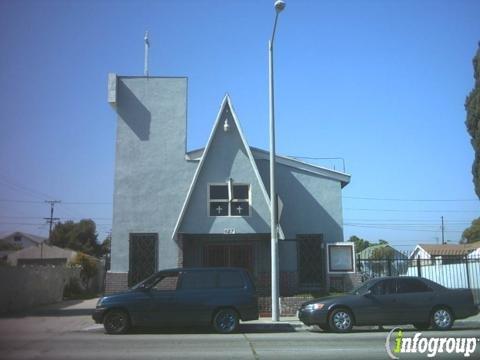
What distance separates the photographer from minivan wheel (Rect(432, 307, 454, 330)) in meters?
14.9

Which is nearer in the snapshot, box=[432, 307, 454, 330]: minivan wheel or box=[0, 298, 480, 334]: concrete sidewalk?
box=[432, 307, 454, 330]: minivan wheel

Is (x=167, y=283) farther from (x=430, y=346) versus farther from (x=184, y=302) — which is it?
(x=430, y=346)

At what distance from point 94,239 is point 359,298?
62117mm

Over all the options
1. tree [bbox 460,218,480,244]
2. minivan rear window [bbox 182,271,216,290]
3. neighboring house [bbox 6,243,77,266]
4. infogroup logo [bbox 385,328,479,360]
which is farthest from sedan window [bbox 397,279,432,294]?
tree [bbox 460,218,480,244]

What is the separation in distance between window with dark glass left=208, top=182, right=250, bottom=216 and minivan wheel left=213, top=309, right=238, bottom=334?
23.5 ft

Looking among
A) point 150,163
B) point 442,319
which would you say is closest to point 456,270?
point 442,319

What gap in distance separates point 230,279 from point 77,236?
194 ft

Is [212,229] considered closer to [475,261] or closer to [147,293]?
[147,293]

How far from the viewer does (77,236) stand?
230 feet

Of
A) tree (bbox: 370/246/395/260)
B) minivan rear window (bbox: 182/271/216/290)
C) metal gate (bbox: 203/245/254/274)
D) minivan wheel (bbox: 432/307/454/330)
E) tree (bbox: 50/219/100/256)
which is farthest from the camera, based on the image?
tree (bbox: 50/219/100/256)

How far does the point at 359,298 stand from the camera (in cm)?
1472

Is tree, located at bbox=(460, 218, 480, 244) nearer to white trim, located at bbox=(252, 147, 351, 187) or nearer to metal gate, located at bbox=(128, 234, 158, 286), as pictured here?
white trim, located at bbox=(252, 147, 351, 187)

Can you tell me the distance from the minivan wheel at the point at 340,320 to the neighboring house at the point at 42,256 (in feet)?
130

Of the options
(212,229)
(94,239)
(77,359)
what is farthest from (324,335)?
(94,239)
